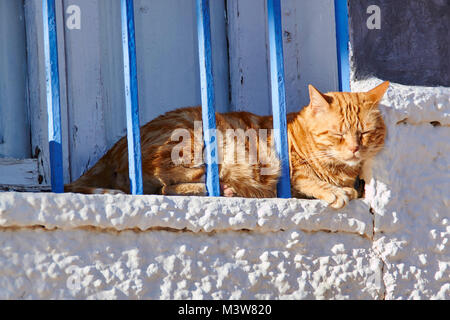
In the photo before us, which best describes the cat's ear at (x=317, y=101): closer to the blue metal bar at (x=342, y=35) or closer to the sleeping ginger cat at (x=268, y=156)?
the sleeping ginger cat at (x=268, y=156)

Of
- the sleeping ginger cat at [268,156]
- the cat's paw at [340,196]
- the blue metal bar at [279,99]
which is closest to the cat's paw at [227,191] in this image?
the sleeping ginger cat at [268,156]

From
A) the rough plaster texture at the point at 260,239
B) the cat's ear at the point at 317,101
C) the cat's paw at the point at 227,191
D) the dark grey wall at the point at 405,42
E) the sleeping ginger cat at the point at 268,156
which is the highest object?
the dark grey wall at the point at 405,42

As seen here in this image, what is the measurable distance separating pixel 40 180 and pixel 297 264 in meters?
1.33

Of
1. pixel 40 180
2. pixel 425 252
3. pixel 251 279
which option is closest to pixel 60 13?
pixel 40 180

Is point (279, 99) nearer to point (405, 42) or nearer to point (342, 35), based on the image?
point (342, 35)

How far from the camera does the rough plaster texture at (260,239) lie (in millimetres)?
2504

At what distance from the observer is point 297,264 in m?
2.87

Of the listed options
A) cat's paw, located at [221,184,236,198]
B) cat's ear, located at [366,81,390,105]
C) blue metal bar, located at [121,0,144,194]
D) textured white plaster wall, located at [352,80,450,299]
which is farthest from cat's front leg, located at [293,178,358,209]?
blue metal bar, located at [121,0,144,194]

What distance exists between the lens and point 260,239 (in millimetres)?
2828

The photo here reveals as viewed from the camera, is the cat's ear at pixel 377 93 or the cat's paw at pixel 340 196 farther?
the cat's ear at pixel 377 93

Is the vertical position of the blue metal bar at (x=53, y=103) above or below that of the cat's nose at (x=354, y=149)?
above

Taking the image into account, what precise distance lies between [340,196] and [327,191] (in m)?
0.07

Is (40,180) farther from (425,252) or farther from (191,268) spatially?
(425,252)

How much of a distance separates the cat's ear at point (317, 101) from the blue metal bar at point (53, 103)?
1.16 meters
